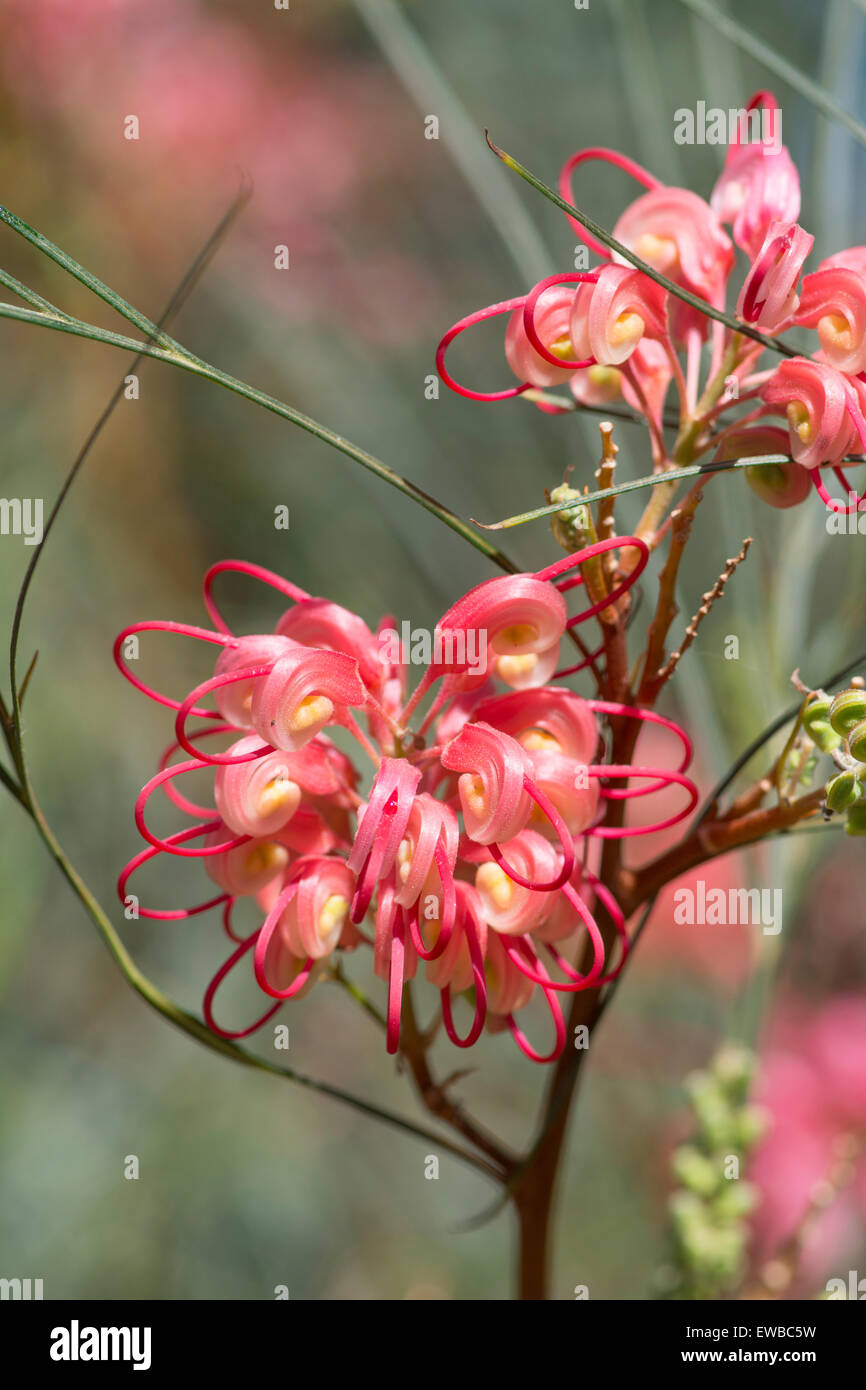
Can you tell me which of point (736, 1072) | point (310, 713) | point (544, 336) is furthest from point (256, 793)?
point (736, 1072)

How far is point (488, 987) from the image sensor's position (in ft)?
1.51

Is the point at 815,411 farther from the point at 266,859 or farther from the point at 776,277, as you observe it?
the point at 266,859

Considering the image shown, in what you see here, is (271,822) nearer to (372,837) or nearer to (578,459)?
(372,837)

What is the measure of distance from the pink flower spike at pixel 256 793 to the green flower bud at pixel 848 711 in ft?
0.66

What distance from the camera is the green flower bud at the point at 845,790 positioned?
39 centimetres

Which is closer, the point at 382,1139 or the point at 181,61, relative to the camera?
the point at 382,1139

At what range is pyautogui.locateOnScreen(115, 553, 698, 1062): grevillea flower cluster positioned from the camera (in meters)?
0.41

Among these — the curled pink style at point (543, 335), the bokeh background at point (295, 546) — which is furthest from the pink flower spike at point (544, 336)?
the bokeh background at point (295, 546)

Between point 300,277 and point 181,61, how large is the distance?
400 mm

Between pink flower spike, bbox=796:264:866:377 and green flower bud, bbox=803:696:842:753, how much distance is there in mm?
122

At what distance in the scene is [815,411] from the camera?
15.6 inches

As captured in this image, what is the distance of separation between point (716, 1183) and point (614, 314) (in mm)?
566
